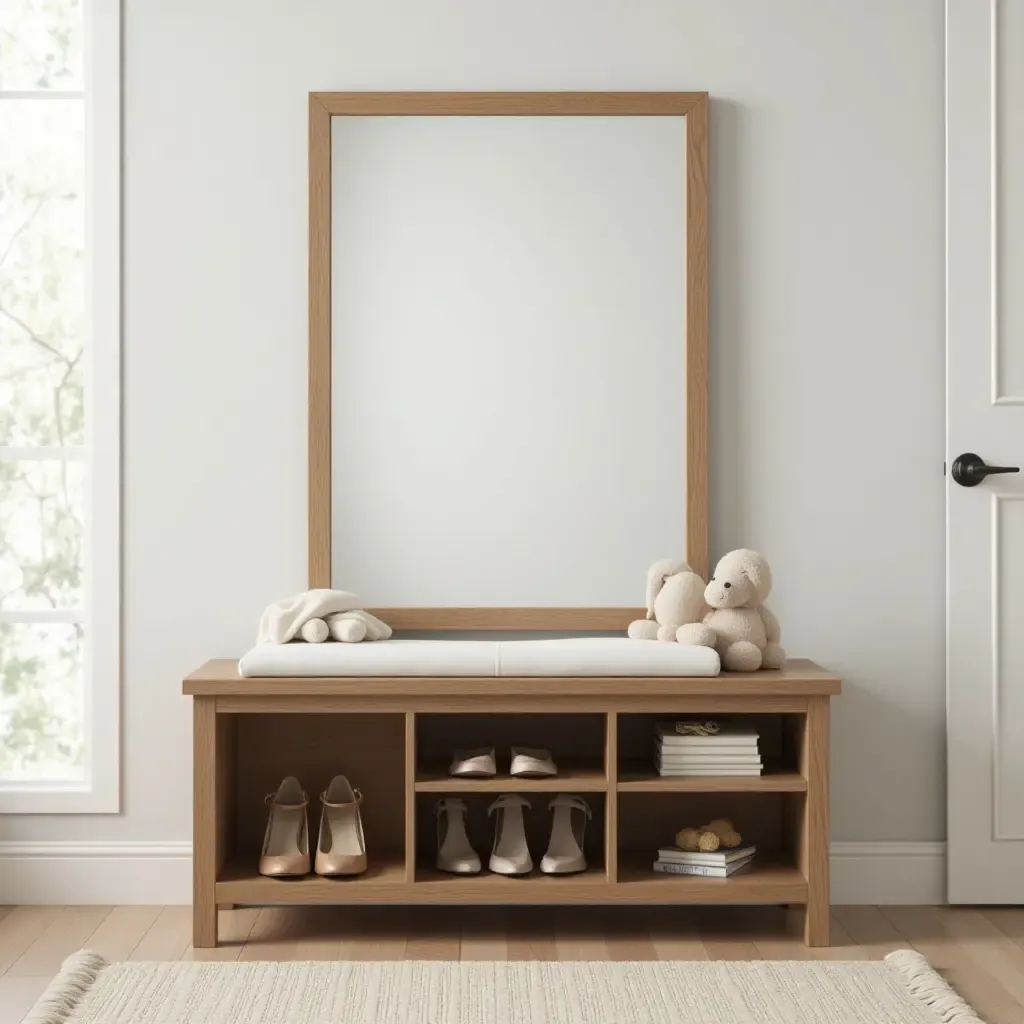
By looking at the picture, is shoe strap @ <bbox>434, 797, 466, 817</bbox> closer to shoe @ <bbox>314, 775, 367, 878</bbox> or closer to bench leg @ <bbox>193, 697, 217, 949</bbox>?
shoe @ <bbox>314, 775, 367, 878</bbox>

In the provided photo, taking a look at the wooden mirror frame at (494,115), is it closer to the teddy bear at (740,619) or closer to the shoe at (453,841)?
the teddy bear at (740,619)

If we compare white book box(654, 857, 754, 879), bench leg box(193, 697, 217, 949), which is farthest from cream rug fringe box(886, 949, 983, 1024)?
bench leg box(193, 697, 217, 949)

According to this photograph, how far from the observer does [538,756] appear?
97.8 inches

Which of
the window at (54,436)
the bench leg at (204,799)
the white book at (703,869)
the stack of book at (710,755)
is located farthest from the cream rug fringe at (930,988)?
the window at (54,436)

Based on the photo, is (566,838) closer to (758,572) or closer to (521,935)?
(521,935)

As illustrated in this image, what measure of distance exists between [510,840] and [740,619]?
66cm

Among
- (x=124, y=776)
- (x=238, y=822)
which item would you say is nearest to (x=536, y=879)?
(x=238, y=822)

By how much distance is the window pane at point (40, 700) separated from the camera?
279cm

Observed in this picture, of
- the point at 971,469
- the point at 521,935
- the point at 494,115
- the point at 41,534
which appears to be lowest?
the point at 521,935

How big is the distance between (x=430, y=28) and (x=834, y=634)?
1643 mm

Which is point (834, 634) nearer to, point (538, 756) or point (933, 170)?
point (538, 756)

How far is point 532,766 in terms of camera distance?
7.95ft

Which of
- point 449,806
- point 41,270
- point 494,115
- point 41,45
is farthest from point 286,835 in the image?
point 41,45

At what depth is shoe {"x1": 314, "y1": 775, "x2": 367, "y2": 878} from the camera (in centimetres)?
243
